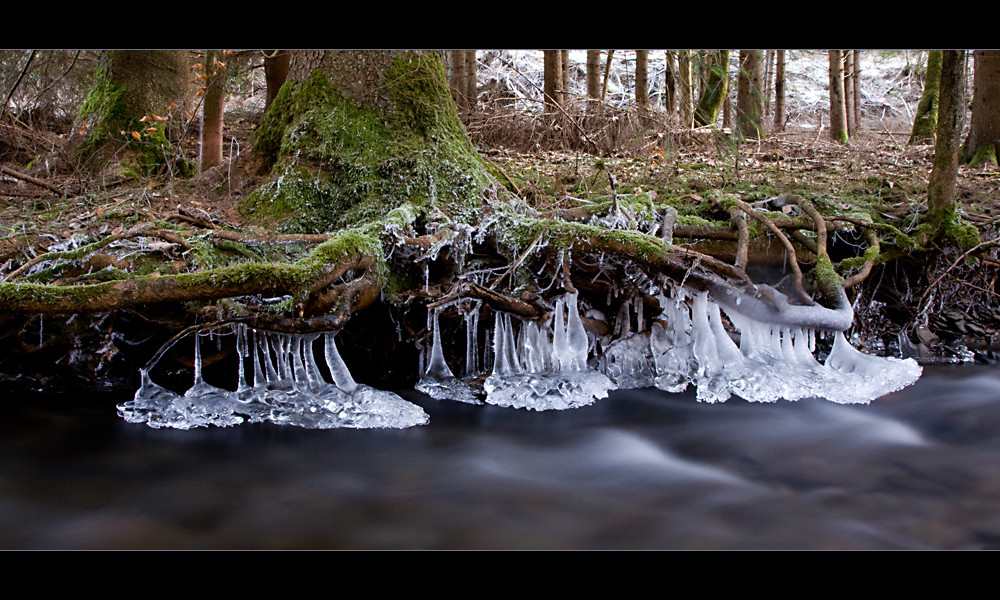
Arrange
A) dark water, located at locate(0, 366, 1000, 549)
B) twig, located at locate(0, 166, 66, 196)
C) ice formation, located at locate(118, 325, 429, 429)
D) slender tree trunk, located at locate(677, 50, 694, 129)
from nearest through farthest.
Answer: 1. dark water, located at locate(0, 366, 1000, 549)
2. ice formation, located at locate(118, 325, 429, 429)
3. twig, located at locate(0, 166, 66, 196)
4. slender tree trunk, located at locate(677, 50, 694, 129)

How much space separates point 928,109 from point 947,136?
6.85m

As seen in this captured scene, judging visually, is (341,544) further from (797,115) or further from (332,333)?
(797,115)

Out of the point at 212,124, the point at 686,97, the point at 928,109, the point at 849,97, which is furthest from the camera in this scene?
the point at 849,97

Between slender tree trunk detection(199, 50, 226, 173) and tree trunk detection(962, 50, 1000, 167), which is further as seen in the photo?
tree trunk detection(962, 50, 1000, 167)

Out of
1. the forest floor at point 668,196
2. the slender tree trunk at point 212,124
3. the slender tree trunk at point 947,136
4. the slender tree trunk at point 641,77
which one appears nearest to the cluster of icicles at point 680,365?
the forest floor at point 668,196

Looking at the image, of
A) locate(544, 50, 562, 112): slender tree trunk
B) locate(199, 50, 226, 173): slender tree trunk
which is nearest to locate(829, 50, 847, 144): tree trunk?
locate(544, 50, 562, 112): slender tree trunk

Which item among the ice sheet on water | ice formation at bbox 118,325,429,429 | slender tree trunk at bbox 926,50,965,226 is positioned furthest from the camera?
slender tree trunk at bbox 926,50,965,226

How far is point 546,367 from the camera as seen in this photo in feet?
14.3

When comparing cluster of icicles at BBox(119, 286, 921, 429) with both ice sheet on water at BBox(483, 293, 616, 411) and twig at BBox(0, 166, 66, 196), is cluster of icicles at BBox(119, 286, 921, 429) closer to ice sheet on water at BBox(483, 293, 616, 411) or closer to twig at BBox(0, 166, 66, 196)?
ice sheet on water at BBox(483, 293, 616, 411)

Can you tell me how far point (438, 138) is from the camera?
4.99 meters

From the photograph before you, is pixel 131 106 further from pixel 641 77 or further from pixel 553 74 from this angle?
pixel 641 77

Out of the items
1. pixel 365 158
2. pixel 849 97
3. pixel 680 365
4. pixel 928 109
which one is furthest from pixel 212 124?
pixel 849 97

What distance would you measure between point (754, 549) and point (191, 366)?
3.50 m

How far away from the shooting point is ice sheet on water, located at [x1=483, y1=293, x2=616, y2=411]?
163 inches
